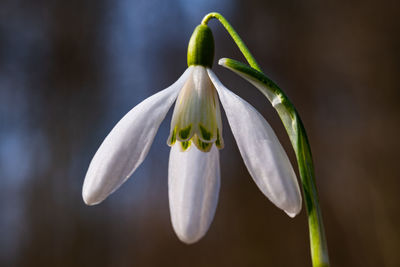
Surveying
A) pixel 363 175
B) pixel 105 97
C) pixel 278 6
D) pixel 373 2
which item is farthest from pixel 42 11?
pixel 363 175

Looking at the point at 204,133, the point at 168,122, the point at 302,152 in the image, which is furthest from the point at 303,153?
the point at 168,122

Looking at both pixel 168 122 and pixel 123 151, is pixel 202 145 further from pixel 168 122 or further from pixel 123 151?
pixel 168 122

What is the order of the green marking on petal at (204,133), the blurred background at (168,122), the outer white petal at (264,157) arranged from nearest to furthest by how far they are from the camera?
the outer white petal at (264,157) → the green marking on petal at (204,133) → the blurred background at (168,122)

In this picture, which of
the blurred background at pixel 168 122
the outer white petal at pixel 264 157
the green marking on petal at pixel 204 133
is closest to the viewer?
the outer white petal at pixel 264 157

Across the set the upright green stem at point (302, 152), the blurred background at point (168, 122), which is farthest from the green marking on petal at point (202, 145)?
the blurred background at point (168, 122)

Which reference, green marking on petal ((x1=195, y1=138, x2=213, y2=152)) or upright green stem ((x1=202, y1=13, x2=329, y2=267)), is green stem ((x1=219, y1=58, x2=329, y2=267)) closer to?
upright green stem ((x1=202, y1=13, x2=329, y2=267))

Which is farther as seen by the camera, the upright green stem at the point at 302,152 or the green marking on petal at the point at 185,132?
the green marking on petal at the point at 185,132

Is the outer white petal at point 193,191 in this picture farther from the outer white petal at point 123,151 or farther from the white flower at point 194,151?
the outer white petal at point 123,151
